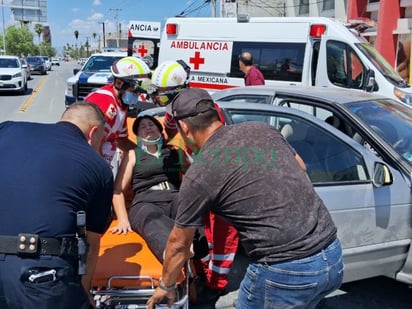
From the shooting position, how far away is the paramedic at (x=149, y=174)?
369 centimetres

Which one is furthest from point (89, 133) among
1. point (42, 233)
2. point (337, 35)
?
point (337, 35)

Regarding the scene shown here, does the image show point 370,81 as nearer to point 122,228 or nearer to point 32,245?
point 122,228

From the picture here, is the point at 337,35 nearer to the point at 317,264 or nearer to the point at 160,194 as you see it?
the point at 160,194

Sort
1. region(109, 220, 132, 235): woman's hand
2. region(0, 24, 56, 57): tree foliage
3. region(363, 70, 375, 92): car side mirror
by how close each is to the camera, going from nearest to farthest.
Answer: region(109, 220, 132, 235): woman's hand, region(363, 70, 375, 92): car side mirror, region(0, 24, 56, 57): tree foliage

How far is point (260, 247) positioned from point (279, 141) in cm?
46

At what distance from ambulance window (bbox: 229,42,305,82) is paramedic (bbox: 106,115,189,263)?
5854 millimetres

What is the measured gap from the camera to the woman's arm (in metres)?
3.57

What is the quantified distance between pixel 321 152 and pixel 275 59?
21.4 ft

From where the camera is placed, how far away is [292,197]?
1928 mm

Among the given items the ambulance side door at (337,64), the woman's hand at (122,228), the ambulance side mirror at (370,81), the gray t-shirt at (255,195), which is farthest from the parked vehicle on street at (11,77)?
the gray t-shirt at (255,195)

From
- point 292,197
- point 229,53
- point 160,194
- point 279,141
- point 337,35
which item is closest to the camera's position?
point 292,197

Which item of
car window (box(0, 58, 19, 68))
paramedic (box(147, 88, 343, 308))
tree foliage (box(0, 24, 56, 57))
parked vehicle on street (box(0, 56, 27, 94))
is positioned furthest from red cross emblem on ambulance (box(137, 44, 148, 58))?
tree foliage (box(0, 24, 56, 57))

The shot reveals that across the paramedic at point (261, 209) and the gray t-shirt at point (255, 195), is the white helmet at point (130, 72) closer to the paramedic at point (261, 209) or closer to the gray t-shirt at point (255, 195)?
the paramedic at point (261, 209)

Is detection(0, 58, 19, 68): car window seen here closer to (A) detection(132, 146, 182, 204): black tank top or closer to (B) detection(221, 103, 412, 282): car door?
(A) detection(132, 146, 182, 204): black tank top
